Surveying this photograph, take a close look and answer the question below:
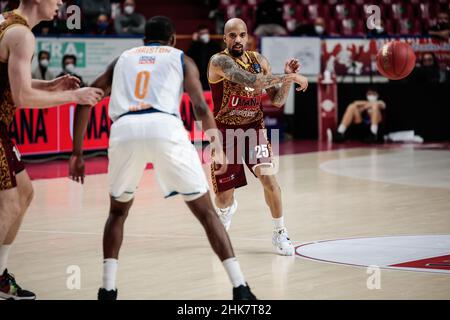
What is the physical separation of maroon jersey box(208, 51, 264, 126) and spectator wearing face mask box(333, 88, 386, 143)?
1196cm

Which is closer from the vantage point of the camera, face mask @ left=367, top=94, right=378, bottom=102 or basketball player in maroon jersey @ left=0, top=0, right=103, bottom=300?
basketball player in maroon jersey @ left=0, top=0, right=103, bottom=300

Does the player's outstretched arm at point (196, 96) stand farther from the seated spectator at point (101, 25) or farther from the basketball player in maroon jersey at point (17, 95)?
the seated spectator at point (101, 25)

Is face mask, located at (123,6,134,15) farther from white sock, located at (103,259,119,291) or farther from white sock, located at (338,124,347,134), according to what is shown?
white sock, located at (103,259,119,291)

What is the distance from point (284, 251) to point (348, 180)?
599 cm

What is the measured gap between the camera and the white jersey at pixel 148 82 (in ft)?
21.6

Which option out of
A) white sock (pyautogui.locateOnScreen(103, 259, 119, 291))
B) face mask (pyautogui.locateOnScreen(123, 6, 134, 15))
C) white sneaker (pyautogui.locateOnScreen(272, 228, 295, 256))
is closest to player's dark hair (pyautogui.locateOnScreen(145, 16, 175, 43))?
white sock (pyautogui.locateOnScreen(103, 259, 119, 291))

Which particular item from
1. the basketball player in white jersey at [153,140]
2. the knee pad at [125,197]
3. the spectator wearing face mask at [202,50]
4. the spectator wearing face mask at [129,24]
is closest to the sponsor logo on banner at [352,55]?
the spectator wearing face mask at [202,50]

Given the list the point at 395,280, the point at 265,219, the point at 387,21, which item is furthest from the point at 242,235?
the point at 387,21

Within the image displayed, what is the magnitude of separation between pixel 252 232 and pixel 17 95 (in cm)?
426

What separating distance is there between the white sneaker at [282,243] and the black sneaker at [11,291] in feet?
8.62

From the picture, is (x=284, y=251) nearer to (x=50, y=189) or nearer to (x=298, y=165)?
(x=50, y=189)

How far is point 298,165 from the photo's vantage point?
17.0m

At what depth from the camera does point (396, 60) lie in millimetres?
11836

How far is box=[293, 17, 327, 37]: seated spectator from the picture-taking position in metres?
23.0
